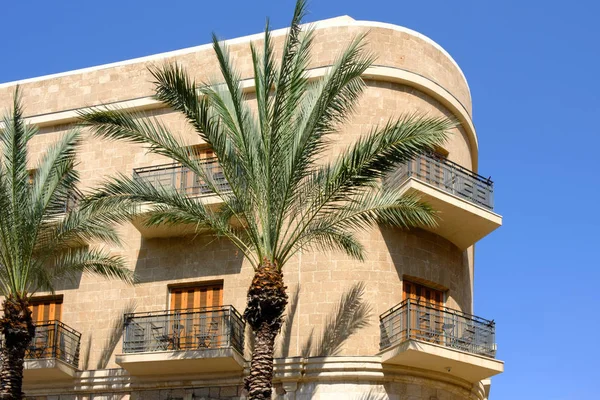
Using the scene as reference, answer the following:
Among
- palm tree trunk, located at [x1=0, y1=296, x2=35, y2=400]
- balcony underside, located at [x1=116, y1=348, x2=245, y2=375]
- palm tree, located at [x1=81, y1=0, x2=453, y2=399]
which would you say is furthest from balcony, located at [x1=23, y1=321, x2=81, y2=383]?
palm tree, located at [x1=81, y1=0, x2=453, y2=399]

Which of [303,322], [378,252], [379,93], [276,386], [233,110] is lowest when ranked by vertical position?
[276,386]

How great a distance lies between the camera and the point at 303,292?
75.4 feet

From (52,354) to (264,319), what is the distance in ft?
21.8

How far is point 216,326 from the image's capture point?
74.8ft

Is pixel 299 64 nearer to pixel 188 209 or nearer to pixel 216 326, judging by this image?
pixel 188 209

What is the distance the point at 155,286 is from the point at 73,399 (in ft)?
10.7

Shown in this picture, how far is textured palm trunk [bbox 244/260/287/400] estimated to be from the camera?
19469 mm

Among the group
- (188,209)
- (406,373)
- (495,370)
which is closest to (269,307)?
(188,209)

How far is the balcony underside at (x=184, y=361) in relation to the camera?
22.1 m

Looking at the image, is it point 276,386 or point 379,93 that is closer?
point 276,386

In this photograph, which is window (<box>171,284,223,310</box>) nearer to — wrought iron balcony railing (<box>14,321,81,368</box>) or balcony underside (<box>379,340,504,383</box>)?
wrought iron balcony railing (<box>14,321,81,368</box>)

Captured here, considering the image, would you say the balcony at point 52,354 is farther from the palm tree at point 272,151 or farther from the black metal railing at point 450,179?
the black metal railing at point 450,179

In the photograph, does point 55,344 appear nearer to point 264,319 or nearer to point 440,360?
point 264,319

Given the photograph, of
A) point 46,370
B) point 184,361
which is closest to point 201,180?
point 184,361
